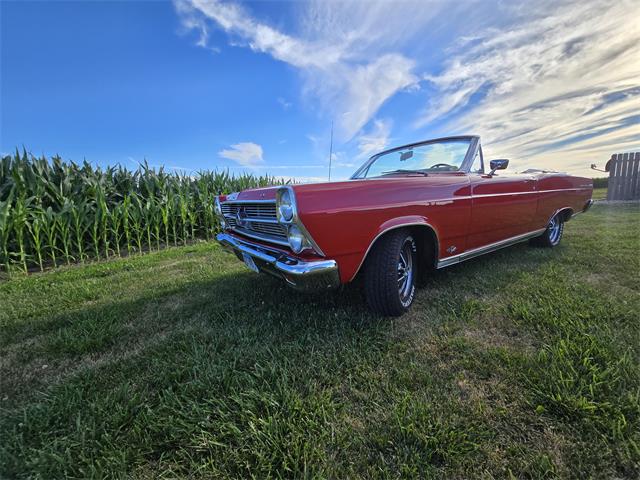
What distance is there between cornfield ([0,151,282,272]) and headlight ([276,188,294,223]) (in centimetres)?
433

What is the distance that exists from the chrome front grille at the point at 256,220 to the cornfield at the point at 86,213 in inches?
127

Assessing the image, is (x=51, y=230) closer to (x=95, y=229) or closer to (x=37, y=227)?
(x=37, y=227)

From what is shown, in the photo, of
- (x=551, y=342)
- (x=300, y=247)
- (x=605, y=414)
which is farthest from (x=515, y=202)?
(x=300, y=247)

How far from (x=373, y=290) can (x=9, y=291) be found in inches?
164

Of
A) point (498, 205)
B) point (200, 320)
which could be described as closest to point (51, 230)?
point (200, 320)

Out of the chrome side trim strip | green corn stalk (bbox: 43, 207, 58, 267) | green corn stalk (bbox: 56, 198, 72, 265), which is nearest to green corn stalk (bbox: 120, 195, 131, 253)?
green corn stalk (bbox: 56, 198, 72, 265)

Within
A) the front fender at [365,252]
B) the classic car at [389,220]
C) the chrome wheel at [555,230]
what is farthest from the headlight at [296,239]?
the chrome wheel at [555,230]

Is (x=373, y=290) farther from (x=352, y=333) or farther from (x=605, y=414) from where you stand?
(x=605, y=414)

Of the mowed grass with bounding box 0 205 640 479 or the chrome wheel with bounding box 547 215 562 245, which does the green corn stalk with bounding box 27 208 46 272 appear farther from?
the chrome wheel with bounding box 547 215 562 245

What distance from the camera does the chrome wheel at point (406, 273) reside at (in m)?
2.41

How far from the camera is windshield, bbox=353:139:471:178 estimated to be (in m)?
3.02

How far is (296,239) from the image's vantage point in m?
1.90

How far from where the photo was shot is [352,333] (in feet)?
6.75

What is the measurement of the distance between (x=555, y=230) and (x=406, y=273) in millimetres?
3509
